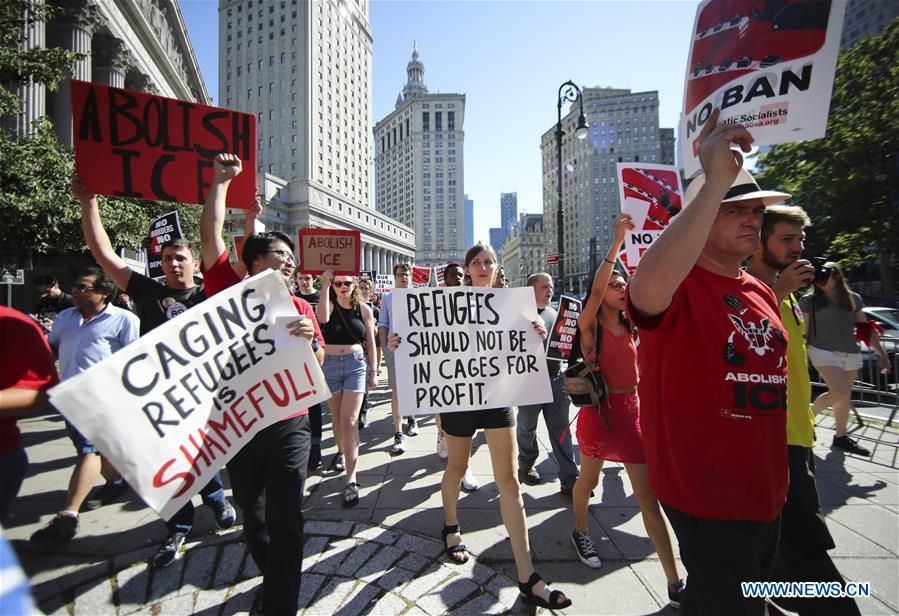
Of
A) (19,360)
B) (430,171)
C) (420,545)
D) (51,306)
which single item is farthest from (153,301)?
(430,171)

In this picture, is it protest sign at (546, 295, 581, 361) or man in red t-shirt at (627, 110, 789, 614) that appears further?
protest sign at (546, 295, 581, 361)

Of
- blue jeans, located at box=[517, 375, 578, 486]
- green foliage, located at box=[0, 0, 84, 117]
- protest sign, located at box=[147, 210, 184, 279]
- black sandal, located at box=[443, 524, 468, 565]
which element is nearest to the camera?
black sandal, located at box=[443, 524, 468, 565]

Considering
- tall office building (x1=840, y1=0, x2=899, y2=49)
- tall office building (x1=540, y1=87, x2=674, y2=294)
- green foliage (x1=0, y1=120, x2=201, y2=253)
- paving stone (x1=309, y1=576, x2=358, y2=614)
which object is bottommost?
paving stone (x1=309, y1=576, x2=358, y2=614)

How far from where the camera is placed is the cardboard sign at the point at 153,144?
9.66ft

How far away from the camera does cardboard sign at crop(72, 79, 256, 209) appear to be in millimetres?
2945

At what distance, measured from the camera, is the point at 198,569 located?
8.79 ft

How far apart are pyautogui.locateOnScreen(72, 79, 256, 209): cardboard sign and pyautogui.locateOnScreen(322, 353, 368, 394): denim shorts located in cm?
172

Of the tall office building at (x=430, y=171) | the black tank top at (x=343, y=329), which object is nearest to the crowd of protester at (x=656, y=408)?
the black tank top at (x=343, y=329)

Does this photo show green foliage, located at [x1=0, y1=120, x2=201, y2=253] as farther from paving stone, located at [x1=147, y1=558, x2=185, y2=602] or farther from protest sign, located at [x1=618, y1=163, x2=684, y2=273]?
protest sign, located at [x1=618, y1=163, x2=684, y2=273]

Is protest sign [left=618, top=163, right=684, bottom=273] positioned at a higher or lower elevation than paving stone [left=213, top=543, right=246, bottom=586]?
higher

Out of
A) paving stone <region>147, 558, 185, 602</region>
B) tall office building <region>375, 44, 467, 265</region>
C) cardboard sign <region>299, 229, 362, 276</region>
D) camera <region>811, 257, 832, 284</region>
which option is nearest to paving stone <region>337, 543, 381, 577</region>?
paving stone <region>147, 558, 185, 602</region>

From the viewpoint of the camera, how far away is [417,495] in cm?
382

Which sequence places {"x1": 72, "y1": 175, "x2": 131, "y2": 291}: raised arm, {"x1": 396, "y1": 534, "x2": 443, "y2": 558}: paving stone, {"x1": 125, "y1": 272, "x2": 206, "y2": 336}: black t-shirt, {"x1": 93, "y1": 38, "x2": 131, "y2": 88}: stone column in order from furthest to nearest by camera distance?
{"x1": 93, "y1": 38, "x2": 131, "y2": 88}: stone column < {"x1": 125, "y1": 272, "x2": 206, "y2": 336}: black t-shirt < {"x1": 396, "y1": 534, "x2": 443, "y2": 558}: paving stone < {"x1": 72, "y1": 175, "x2": 131, "y2": 291}: raised arm

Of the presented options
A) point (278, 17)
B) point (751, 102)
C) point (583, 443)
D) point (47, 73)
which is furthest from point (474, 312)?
point (278, 17)
